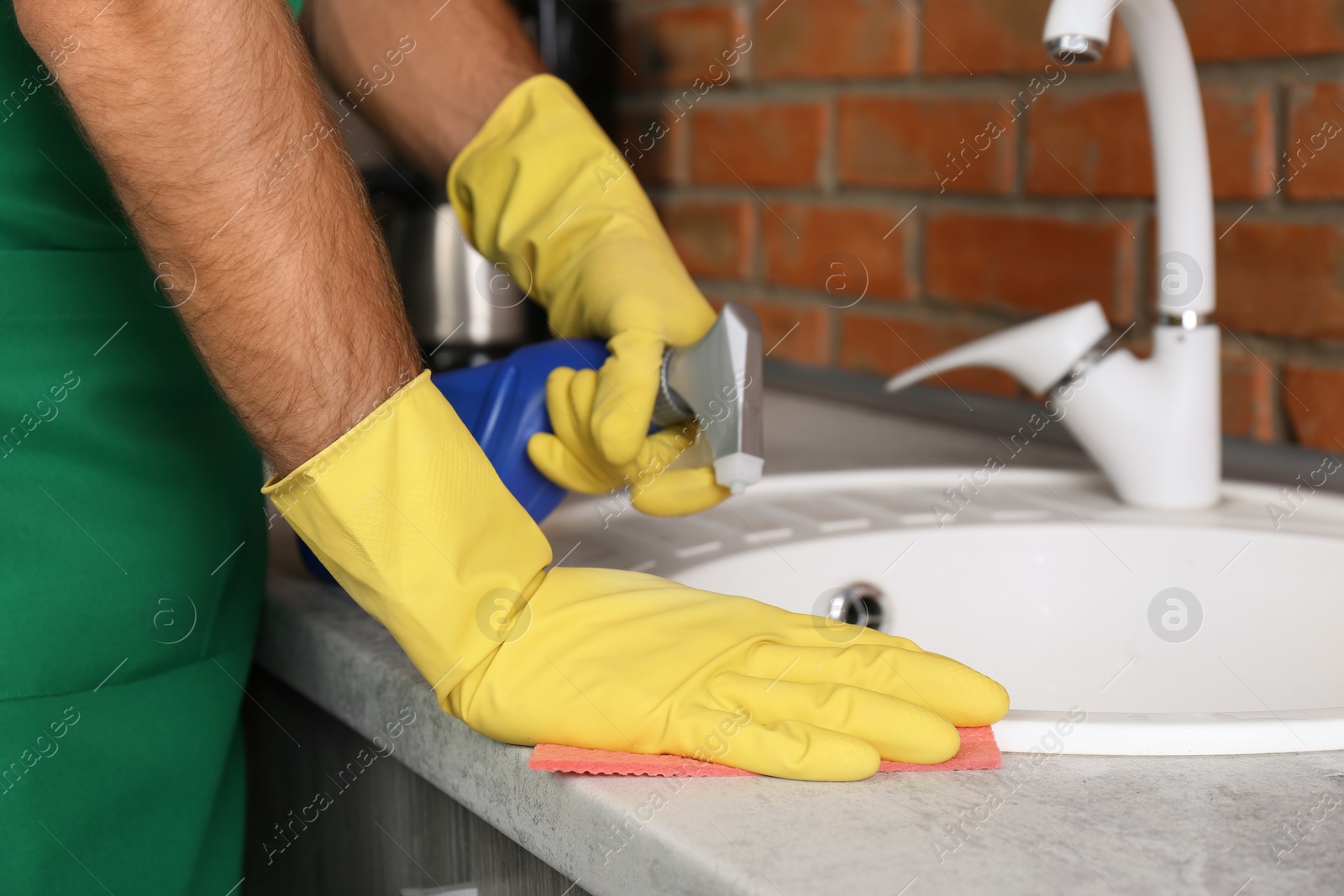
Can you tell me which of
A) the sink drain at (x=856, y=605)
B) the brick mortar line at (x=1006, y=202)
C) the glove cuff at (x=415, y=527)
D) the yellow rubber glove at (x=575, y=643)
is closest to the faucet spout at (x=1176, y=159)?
the brick mortar line at (x=1006, y=202)

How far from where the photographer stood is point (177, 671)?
76 centimetres

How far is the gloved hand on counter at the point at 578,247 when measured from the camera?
76cm

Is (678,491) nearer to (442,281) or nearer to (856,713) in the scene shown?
(856,713)

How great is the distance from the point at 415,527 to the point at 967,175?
0.79 meters

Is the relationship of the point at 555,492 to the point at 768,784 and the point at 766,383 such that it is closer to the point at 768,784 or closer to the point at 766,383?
the point at 768,784

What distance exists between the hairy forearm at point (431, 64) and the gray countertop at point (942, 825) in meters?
0.48

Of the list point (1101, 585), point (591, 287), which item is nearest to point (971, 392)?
point (1101, 585)

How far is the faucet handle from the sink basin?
98mm

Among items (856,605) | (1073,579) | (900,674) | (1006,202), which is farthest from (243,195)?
(1006,202)

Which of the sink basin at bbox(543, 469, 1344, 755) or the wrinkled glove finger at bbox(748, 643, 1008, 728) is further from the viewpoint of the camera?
the sink basin at bbox(543, 469, 1344, 755)

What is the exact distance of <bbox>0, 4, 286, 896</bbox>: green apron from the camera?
0.68 m

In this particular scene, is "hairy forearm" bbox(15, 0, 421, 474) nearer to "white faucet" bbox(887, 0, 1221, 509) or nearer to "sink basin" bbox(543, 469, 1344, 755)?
"sink basin" bbox(543, 469, 1344, 755)

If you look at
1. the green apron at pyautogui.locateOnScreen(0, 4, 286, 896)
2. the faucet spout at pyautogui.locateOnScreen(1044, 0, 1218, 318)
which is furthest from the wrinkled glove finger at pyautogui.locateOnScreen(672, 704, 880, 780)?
the faucet spout at pyautogui.locateOnScreen(1044, 0, 1218, 318)

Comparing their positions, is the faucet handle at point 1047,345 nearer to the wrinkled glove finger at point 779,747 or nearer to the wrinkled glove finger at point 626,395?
the wrinkled glove finger at point 626,395
